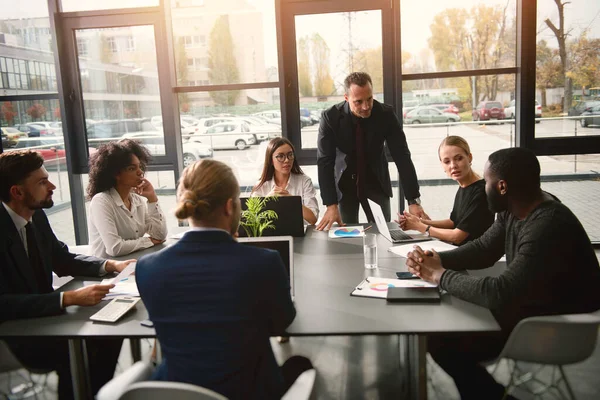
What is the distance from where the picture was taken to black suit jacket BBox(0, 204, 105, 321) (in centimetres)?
198

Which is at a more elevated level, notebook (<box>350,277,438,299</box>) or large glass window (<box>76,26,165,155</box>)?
large glass window (<box>76,26,165,155</box>)

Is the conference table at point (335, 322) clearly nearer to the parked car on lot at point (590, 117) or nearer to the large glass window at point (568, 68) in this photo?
the large glass window at point (568, 68)

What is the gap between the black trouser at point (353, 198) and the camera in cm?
392

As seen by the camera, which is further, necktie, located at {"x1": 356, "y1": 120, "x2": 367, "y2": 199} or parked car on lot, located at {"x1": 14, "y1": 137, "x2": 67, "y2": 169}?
parked car on lot, located at {"x1": 14, "y1": 137, "x2": 67, "y2": 169}

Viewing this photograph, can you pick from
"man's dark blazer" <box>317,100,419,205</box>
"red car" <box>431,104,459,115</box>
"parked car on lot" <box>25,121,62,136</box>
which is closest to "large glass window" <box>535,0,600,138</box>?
"red car" <box>431,104,459,115</box>

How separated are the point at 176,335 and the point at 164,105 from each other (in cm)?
368

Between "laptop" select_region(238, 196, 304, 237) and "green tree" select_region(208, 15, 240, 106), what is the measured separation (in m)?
2.12

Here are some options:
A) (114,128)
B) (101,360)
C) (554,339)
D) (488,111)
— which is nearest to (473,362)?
(554,339)

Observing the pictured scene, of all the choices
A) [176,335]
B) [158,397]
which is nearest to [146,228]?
[176,335]

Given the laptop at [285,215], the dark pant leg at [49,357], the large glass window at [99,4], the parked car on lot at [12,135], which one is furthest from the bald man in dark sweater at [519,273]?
the parked car on lot at [12,135]

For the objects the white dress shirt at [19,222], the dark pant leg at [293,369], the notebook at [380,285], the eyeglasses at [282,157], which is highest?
the eyeglasses at [282,157]

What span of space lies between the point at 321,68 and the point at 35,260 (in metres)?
3.04

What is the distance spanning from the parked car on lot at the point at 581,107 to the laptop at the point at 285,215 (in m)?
2.85

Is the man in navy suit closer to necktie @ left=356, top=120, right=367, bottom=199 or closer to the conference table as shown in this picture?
the conference table
